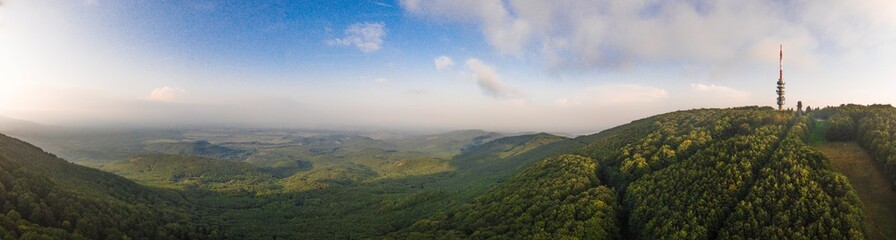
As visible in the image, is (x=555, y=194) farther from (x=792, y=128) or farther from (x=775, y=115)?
(x=775, y=115)

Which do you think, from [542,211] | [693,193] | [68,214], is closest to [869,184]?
[693,193]

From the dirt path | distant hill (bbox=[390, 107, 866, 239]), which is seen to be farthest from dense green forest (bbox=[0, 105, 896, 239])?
the dirt path

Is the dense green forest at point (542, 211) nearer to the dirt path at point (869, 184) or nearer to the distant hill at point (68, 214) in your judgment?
the dirt path at point (869, 184)

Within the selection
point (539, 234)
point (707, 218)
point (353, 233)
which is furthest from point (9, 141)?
point (707, 218)

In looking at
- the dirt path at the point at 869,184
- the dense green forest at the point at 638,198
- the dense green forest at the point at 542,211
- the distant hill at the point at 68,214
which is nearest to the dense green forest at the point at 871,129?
the dense green forest at the point at 638,198

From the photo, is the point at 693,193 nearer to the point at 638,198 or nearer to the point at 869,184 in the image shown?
the point at 638,198
